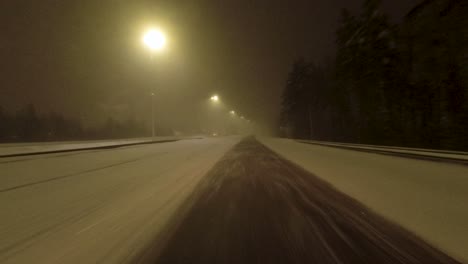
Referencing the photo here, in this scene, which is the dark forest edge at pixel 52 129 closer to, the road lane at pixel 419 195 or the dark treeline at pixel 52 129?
the dark treeline at pixel 52 129

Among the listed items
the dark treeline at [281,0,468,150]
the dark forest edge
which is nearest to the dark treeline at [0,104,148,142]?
the dark forest edge

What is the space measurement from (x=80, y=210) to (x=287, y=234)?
402cm

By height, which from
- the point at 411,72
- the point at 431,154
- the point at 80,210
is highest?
the point at 411,72

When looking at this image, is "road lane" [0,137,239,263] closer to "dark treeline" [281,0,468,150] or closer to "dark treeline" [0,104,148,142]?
"dark treeline" [281,0,468,150]

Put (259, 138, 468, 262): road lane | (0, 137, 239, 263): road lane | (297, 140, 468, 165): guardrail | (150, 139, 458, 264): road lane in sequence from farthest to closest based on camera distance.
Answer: (297, 140, 468, 165): guardrail < (259, 138, 468, 262): road lane < (0, 137, 239, 263): road lane < (150, 139, 458, 264): road lane

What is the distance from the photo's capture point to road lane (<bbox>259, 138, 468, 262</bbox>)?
4363 millimetres

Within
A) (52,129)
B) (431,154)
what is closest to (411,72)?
(431,154)

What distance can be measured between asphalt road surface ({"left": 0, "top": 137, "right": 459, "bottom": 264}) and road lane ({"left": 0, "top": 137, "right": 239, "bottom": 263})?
19mm

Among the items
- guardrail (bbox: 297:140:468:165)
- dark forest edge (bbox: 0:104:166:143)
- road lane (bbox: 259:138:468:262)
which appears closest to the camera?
road lane (bbox: 259:138:468:262)

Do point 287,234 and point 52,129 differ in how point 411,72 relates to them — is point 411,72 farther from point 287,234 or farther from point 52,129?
point 52,129

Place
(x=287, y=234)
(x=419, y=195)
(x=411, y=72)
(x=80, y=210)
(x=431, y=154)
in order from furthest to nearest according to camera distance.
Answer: (x=411, y=72) < (x=431, y=154) < (x=419, y=195) < (x=80, y=210) < (x=287, y=234)

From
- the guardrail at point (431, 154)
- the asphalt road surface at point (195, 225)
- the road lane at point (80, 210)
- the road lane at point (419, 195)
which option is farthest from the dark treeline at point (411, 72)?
the road lane at point (80, 210)

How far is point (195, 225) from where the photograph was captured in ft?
15.8

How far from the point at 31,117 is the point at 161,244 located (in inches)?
2435
